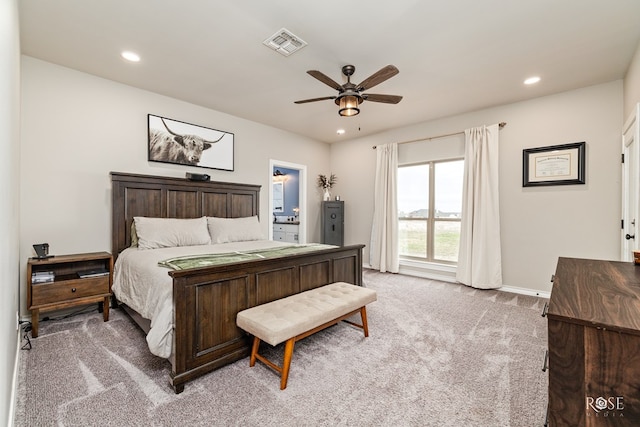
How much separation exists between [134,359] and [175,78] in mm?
3062

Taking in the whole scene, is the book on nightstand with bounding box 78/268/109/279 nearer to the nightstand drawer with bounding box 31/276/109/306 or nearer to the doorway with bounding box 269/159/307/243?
the nightstand drawer with bounding box 31/276/109/306

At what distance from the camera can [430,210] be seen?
5059mm

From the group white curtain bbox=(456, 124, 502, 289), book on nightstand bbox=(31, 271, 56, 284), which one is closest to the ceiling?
white curtain bbox=(456, 124, 502, 289)

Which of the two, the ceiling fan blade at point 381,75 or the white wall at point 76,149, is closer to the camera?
the ceiling fan blade at point 381,75

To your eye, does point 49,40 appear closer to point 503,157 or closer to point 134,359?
point 134,359

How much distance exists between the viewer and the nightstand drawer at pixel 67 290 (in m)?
2.63

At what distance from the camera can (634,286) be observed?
4.39ft

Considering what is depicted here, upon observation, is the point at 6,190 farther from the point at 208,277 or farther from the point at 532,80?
the point at 532,80

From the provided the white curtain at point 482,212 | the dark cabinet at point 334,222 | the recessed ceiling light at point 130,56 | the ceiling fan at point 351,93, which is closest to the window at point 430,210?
the white curtain at point 482,212

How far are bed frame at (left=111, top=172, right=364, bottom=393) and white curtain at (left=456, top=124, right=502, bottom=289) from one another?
81.0 inches

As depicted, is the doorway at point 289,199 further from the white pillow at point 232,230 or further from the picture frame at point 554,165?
the picture frame at point 554,165

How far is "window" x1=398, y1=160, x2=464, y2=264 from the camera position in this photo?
15.8 ft

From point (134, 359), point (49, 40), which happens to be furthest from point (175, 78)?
point (134, 359)

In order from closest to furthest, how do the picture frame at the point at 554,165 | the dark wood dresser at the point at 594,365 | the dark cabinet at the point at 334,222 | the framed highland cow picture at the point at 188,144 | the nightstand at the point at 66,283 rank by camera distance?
the dark wood dresser at the point at 594,365 → the nightstand at the point at 66,283 → the picture frame at the point at 554,165 → the framed highland cow picture at the point at 188,144 → the dark cabinet at the point at 334,222
